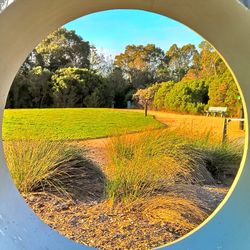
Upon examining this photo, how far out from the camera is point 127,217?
5.41 m

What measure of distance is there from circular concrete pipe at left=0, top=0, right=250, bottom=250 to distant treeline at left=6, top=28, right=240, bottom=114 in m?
5.83

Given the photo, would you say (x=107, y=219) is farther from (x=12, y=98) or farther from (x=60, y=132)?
(x=12, y=98)

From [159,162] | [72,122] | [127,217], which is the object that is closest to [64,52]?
[72,122]

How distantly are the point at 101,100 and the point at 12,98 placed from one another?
73.4 inches

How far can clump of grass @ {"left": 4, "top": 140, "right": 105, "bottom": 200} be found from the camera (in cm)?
552

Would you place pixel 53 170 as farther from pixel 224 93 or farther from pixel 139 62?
pixel 139 62

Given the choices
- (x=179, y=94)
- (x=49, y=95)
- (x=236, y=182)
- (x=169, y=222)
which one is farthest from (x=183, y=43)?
(x=236, y=182)

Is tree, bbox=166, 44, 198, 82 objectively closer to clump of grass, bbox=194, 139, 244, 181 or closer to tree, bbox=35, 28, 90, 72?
tree, bbox=35, 28, 90, 72

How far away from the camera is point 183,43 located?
31.1 feet

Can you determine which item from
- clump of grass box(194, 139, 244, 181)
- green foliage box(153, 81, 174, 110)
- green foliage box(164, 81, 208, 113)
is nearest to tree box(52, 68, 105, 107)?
green foliage box(153, 81, 174, 110)

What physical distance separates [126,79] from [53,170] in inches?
176

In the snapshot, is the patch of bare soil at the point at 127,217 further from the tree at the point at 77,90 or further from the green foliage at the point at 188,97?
the tree at the point at 77,90

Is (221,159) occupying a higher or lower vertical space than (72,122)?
lower

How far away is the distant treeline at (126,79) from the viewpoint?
29.2 feet
